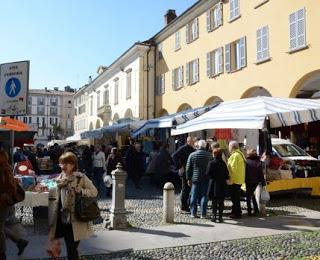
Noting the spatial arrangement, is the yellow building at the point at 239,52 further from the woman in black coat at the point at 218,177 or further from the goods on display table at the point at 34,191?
the goods on display table at the point at 34,191

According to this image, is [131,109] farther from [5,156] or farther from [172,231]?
[5,156]

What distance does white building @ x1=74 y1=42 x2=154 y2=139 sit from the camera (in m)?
36.5

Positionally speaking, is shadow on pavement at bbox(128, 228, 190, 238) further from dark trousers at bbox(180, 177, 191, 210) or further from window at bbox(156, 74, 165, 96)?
window at bbox(156, 74, 165, 96)

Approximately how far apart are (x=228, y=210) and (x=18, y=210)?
536 cm

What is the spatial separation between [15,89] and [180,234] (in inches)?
161

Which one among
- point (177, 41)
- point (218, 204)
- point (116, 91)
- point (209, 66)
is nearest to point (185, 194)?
point (218, 204)

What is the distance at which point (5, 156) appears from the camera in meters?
6.44

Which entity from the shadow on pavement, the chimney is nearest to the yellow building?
the chimney

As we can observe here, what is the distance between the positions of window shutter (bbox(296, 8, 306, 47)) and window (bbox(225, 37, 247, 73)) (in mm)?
4167

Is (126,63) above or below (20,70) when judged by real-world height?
above

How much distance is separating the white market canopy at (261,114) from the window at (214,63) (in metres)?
11.6

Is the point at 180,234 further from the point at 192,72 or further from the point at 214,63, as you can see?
the point at 192,72

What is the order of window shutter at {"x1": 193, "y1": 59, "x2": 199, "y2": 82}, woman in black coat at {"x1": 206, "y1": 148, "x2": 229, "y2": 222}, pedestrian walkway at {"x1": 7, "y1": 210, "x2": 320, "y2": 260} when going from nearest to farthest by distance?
pedestrian walkway at {"x1": 7, "y1": 210, "x2": 320, "y2": 260} → woman in black coat at {"x1": 206, "y1": 148, "x2": 229, "y2": 222} → window shutter at {"x1": 193, "y1": 59, "x2": 199, "y2": 82}

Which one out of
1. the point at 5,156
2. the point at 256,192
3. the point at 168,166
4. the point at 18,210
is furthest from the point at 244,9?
the point at 5,156
